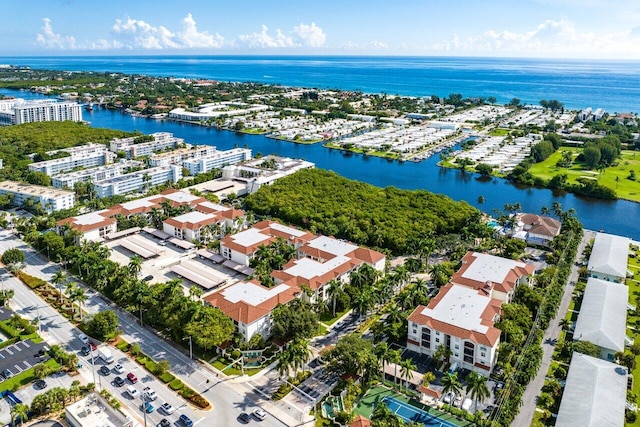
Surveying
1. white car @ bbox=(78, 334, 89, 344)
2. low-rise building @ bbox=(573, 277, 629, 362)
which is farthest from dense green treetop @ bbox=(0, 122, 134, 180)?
low-rise building @ bbox=(573, 277, 629, 362)

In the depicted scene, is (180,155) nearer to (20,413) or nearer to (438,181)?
(438,181)

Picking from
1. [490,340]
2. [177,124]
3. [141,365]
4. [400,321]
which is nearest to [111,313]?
[141,365]

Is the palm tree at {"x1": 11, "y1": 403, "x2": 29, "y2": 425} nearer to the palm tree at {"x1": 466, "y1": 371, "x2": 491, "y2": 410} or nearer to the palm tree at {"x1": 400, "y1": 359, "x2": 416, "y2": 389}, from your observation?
the palm tree at {"x1": 400, "y1": 359, "x2": 416, "y2": 389}

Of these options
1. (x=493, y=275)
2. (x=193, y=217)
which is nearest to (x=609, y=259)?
(x=493, y=275)

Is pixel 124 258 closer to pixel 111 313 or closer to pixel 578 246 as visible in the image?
pixel 111 313

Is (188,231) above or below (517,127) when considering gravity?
below

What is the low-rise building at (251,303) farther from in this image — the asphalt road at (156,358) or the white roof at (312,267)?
the asphalt road at (156,358)

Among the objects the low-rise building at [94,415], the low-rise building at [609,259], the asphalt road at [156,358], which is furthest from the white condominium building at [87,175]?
the low-rise building at [609,259]
